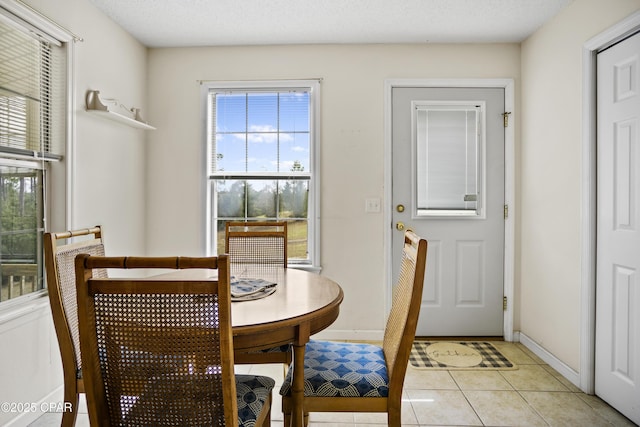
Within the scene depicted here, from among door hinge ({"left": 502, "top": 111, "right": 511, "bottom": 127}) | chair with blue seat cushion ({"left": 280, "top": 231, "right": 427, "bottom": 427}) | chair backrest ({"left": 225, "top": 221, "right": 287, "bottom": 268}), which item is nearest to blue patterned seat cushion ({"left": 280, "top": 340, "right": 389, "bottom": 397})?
chair with blue seat cushion ({"left": 280, "top": 231, "right": 427, "bottom": 427})

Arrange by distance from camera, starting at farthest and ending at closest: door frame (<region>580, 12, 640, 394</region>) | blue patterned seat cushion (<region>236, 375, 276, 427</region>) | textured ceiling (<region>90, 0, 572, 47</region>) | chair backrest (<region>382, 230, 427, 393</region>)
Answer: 1. textured ceiling (<region>90, 0, 572, 47</region>)
2. door frame (<region>580, 12, 640, 394</region>)
3. chair backrest (<region>382, 230, 427, 393</region>)
4. blue patterned seat cushion (<region>236, 375, 276, 427</region>)

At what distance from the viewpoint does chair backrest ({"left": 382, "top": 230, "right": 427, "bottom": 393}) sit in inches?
54.3

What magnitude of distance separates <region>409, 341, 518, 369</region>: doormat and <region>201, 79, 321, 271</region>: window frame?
105cm

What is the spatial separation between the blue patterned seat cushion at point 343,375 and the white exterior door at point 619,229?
1.44m

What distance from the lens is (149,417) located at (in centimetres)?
108

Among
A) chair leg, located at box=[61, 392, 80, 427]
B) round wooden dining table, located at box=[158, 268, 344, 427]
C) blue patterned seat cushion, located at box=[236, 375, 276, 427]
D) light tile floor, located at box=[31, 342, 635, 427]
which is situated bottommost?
light tile floor, located at box=[31, 342, 635, 427]

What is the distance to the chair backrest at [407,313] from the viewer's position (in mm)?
1380

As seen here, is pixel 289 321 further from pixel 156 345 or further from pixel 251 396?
pixel 156 345

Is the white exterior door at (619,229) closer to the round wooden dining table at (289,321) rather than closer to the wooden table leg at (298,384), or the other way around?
the round wooden dining table at (289,321)

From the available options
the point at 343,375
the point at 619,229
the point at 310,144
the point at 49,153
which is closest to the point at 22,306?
the point at 49,153

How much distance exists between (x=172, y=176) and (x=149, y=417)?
2.53 metres

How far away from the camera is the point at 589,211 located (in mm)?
2338

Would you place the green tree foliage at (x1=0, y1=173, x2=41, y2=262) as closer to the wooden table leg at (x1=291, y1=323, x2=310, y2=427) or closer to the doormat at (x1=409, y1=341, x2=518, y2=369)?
the wooden table leg at (x1=291, y1=323, x2=310, y2=427)

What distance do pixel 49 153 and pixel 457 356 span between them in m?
3.05
